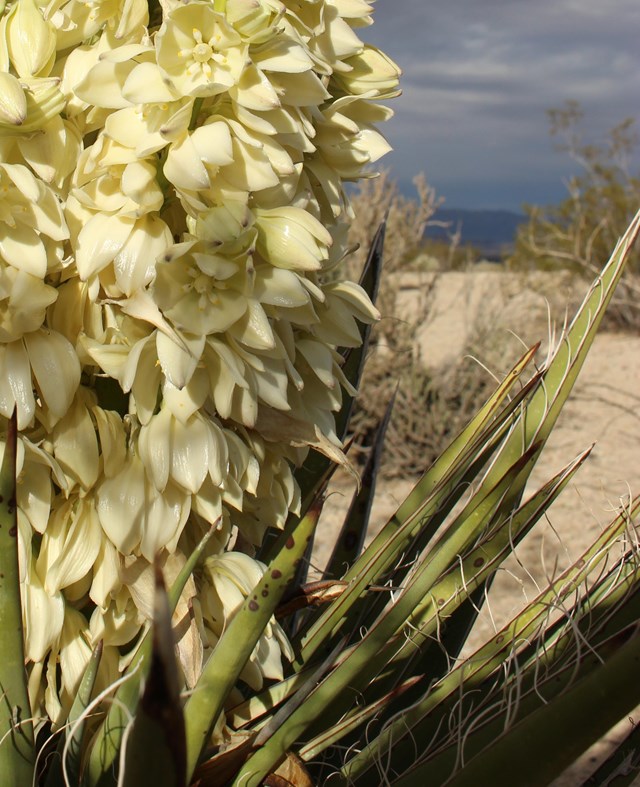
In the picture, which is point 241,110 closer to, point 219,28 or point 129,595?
point 219,28

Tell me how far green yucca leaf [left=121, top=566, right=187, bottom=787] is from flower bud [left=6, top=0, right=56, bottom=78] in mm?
406

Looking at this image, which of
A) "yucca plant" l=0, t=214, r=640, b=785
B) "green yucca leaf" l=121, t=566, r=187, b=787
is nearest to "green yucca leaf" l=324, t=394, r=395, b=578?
"yucca plant" l=0, t=214, r=640, b=785

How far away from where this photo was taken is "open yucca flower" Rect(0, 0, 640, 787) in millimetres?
593

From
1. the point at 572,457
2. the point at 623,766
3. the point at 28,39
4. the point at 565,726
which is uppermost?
the point at 28,39

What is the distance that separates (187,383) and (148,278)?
77 mm

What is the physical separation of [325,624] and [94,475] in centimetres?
29

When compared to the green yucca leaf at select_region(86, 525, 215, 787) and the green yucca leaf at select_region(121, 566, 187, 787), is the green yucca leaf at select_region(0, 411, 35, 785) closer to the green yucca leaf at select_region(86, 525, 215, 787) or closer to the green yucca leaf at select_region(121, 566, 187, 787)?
the green yucca leaf at select_region(86, 525, 215, 787)

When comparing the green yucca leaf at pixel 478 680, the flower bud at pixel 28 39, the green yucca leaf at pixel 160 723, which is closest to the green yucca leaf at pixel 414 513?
the green yucca leaf at pixel 478 680

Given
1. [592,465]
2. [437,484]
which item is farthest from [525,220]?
[437,484]

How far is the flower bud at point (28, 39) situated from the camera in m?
0.61

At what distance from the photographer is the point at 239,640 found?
605mm

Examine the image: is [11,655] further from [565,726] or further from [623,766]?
[623,766]

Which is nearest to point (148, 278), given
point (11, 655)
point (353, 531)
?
point (11, 655)

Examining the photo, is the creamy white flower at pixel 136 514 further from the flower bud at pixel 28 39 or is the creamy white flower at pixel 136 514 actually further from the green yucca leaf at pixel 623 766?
the green yucca leaf at pixel 623 766
